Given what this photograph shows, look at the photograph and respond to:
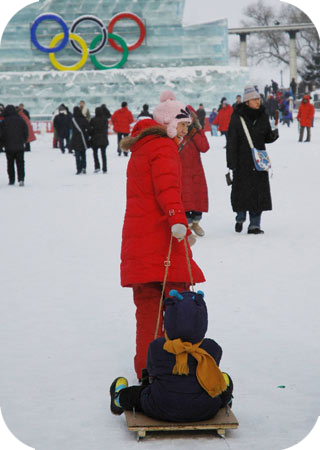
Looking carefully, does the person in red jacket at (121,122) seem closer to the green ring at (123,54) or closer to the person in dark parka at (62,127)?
the person in dark parka at (62,127)

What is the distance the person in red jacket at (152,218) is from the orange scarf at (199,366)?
22.2 inches

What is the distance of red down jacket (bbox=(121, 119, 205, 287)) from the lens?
3.95 metres

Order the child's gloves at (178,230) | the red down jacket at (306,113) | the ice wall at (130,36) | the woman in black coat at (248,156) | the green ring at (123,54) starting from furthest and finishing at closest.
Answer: the ice wall at (130,36) < the green ring at (123,54) < the red down jacket at (306,113) < the woman in black coat at (248,156) < the child's gloves at (178,230)

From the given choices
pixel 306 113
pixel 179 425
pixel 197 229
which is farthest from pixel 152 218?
pixel 306 113

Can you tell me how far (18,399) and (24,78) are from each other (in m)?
35.9

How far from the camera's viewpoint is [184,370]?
3.44 meters

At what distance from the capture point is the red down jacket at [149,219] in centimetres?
395

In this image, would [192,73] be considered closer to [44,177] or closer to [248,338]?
[44,177]

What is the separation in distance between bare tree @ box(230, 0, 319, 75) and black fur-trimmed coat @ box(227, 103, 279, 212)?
4846 cm

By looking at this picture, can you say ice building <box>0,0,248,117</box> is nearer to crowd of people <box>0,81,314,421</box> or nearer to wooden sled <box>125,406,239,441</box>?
crowd of people <box>0,81,314,421</box>

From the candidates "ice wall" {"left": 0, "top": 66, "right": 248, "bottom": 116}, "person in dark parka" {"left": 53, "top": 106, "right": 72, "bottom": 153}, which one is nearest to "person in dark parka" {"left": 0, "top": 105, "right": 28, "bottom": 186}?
"person in dark parka" {"left": 53, "top": 106, "right": 72, "bottom": 153}

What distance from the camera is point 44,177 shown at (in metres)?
16.5

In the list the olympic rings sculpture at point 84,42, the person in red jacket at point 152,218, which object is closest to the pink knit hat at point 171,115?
the person in red jacket at point 152,218

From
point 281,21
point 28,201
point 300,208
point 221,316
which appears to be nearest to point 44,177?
point 28,201
